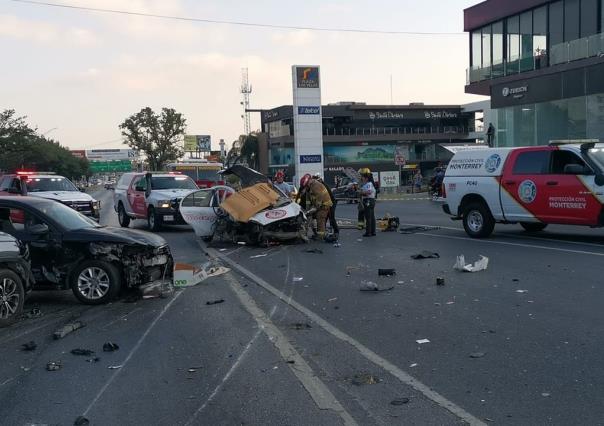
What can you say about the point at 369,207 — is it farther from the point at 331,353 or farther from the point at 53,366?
the point at 53,366

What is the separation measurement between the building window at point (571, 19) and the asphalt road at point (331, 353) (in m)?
24.8

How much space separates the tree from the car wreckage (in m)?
59.9

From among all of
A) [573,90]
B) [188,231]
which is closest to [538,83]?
→ [573,90]

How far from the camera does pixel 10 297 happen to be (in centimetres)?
738

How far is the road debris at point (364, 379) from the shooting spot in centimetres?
499

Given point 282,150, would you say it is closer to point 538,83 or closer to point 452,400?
point 538,83

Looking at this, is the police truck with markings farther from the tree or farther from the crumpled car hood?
the tree

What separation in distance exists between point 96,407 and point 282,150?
81.4 m

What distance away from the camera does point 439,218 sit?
69.8 feet

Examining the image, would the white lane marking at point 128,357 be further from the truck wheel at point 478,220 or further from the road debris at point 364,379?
the truck wheel at point 478,220

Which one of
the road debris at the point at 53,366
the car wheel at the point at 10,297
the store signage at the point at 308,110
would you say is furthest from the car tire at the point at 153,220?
the store signage at the point at 308,110

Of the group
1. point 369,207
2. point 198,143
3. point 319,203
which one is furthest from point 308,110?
point 198,143

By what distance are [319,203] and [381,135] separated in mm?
70226

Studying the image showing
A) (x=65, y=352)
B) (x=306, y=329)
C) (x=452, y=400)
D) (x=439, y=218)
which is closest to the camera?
(x=452, y=400)
